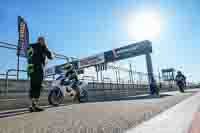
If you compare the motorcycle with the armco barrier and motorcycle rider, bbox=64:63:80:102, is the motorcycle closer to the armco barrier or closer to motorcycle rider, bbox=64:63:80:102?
motorcycle rider, bbox=64:63:80:102

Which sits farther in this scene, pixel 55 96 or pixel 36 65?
pixel 55 96

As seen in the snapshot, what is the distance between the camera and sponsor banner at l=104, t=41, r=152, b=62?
20.1 meters

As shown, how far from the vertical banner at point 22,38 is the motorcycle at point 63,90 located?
2319 millimetres

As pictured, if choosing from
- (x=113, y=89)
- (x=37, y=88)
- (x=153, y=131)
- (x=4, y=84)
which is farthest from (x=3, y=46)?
(x=113, y=89)

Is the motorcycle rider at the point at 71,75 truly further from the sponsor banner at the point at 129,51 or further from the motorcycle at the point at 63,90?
the sponsor banner at the point at 129,51

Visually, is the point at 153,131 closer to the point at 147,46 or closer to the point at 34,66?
the point at 34,66

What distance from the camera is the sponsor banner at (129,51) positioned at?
66.1ft

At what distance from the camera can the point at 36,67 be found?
12.1ft

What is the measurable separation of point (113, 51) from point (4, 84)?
18135 millimetres

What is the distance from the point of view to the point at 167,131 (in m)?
1.29

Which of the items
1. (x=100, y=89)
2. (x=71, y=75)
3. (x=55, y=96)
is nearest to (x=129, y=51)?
(x=100, y=89)

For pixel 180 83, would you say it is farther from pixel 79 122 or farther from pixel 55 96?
pixel 79 122

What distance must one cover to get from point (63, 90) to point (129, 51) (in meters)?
17.5

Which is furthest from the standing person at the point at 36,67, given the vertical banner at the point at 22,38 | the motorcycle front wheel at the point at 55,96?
the vertical banner at the point at 22,38
